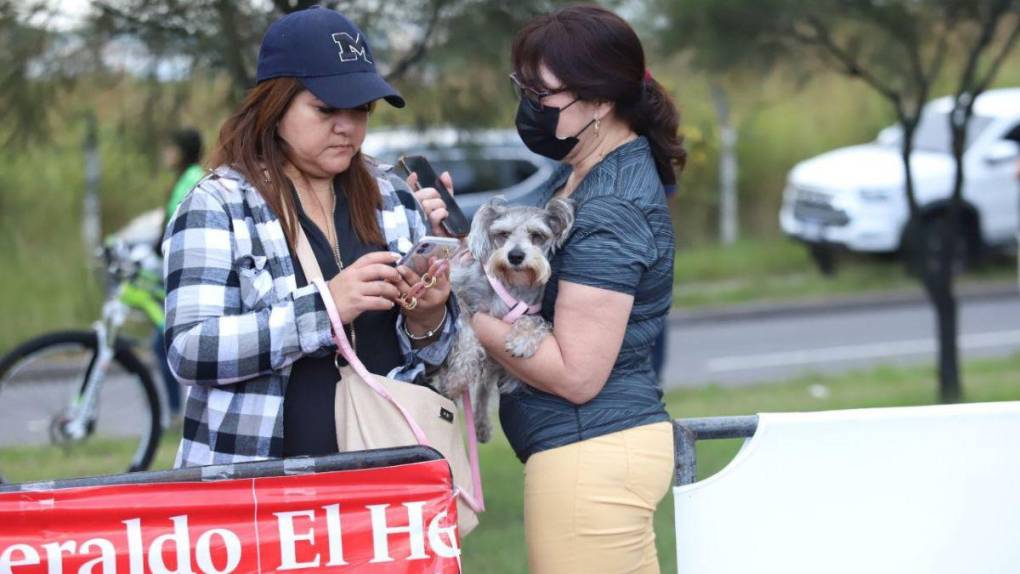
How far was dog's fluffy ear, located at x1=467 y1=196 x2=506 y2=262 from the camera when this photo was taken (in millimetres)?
3268

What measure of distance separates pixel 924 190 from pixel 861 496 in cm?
1363

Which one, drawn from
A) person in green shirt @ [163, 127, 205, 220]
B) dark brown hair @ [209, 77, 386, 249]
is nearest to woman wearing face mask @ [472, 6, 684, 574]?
dark brown hair @ [209, 77, 386, 249]

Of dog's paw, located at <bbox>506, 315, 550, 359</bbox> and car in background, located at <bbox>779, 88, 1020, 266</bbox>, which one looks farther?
car in background, located at <bbox>779, 88, 1020, 266</bbox>

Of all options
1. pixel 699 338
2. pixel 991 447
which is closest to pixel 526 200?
pixel 991 447

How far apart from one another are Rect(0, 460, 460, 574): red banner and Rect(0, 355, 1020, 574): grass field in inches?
95.0

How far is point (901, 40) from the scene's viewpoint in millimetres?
8320

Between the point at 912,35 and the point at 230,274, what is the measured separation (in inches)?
255

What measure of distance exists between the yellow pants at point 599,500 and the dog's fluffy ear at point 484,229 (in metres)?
0.56

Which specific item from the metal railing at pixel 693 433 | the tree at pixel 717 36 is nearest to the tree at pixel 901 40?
the tree at pixel 717 36

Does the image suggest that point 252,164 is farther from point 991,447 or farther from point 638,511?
point 991,447

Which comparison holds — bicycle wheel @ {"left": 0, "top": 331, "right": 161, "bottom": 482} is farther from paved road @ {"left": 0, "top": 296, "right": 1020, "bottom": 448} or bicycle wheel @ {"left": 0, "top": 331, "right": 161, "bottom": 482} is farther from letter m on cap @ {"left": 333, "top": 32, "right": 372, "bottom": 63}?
paved road @ {"left": 0, "top": 296, "right": 1020, "bottom": 448}

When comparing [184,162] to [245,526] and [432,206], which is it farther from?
[245,526]

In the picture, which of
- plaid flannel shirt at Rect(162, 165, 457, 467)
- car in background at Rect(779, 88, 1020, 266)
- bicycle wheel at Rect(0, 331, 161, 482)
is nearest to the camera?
plaid flannel shirt at Rect(162, 165, 457, 467)

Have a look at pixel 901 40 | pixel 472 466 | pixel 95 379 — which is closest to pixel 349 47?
pixel 472 466
